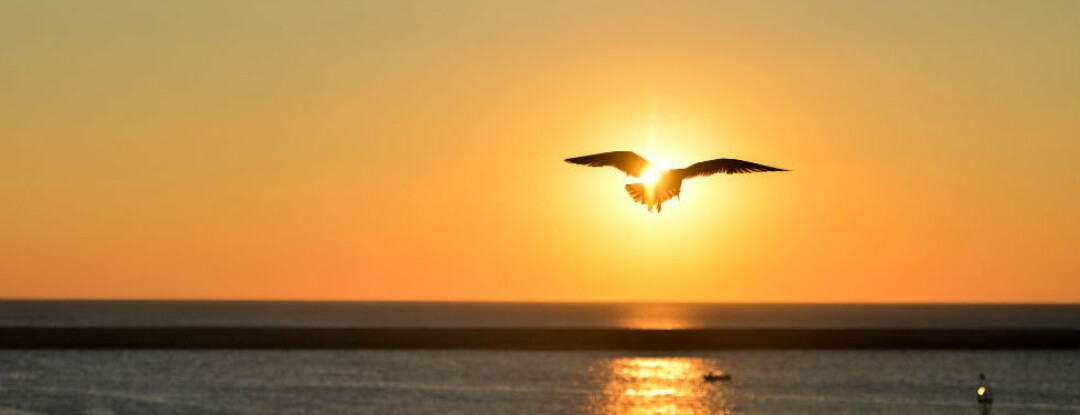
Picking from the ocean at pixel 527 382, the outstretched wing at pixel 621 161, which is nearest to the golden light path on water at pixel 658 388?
the ocean at pixel 527 382

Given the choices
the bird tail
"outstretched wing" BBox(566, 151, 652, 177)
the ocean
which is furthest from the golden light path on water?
"outstretched wing" BBox(566, 151, 652, 177)

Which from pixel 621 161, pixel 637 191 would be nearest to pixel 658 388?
pixel 637 191

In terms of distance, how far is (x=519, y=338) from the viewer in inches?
5034

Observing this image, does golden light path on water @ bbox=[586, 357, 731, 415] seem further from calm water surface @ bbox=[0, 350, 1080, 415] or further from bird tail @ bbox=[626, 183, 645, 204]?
bird tail @ bbox=[626, 183, 645, 204]

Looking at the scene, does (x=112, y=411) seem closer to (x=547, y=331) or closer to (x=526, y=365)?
(x=526, y=365)

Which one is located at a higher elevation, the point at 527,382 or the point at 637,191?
the point at 637,191

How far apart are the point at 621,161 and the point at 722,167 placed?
57.8 inches

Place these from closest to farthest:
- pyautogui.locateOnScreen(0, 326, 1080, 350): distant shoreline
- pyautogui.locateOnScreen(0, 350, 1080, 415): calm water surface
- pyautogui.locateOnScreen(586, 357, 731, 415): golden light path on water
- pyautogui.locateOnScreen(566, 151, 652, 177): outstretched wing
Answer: pyautogui.locateOnScreen(566, 151, 652, 177): outstretched wing → pyautogui.locateOnScreen(586, 357, 731, 415): golden light path on water → pyautogui.locateOnScreen(0, 350, 1080, 415): calm water surface → pyautogui.locateOnScreen(0, 326, 1080, 350): distant shoreline

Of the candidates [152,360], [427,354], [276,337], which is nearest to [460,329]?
[427,354]

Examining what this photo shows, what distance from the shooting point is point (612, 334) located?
12756cm

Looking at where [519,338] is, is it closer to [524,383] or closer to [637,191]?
[524,383]

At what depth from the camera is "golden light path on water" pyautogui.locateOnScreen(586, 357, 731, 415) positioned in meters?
81.1

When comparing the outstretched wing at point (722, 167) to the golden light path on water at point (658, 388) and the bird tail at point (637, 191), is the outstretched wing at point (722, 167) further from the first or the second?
the golden light path on water at point (658, 388)

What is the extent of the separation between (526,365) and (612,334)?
34.3 feet
